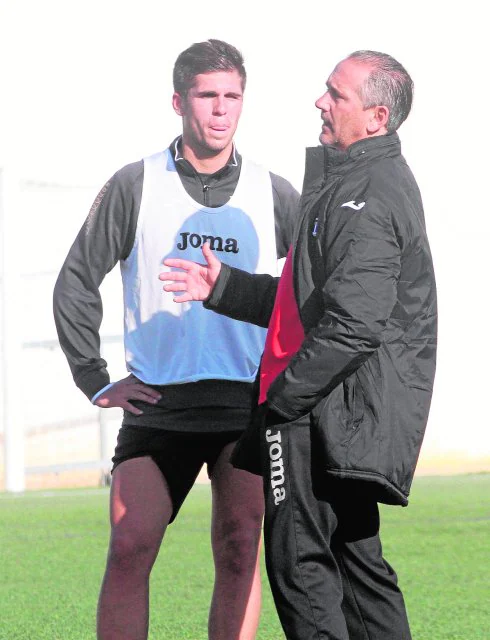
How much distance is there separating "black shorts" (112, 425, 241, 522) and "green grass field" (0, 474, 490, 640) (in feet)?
4.78

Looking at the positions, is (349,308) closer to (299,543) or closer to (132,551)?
(299,543)

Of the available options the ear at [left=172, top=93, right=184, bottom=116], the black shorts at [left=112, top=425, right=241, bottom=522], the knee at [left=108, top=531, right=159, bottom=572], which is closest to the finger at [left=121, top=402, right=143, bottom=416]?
the black shorts at [left=112, top=425, right=241, bottom=522]

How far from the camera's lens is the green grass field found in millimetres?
5371

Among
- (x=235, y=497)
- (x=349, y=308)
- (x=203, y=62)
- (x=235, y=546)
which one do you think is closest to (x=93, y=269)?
(x=203, y=62)

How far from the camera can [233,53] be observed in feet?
13.4

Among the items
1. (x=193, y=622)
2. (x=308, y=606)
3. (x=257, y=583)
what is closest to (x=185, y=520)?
(x=193, y=622)

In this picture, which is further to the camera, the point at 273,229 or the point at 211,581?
the point at 211,581

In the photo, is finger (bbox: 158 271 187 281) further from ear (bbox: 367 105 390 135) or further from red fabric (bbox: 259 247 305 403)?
ear (bbox: 367 105 390 135)

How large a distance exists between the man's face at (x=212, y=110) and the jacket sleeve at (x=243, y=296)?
18.9 inches

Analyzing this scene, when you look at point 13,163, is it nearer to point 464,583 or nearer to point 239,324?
point 464,583

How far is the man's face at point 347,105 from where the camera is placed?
333cm

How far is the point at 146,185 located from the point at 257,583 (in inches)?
50.7

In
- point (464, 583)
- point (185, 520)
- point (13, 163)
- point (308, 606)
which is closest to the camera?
point (308, 606)

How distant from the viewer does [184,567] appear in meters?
6.91
